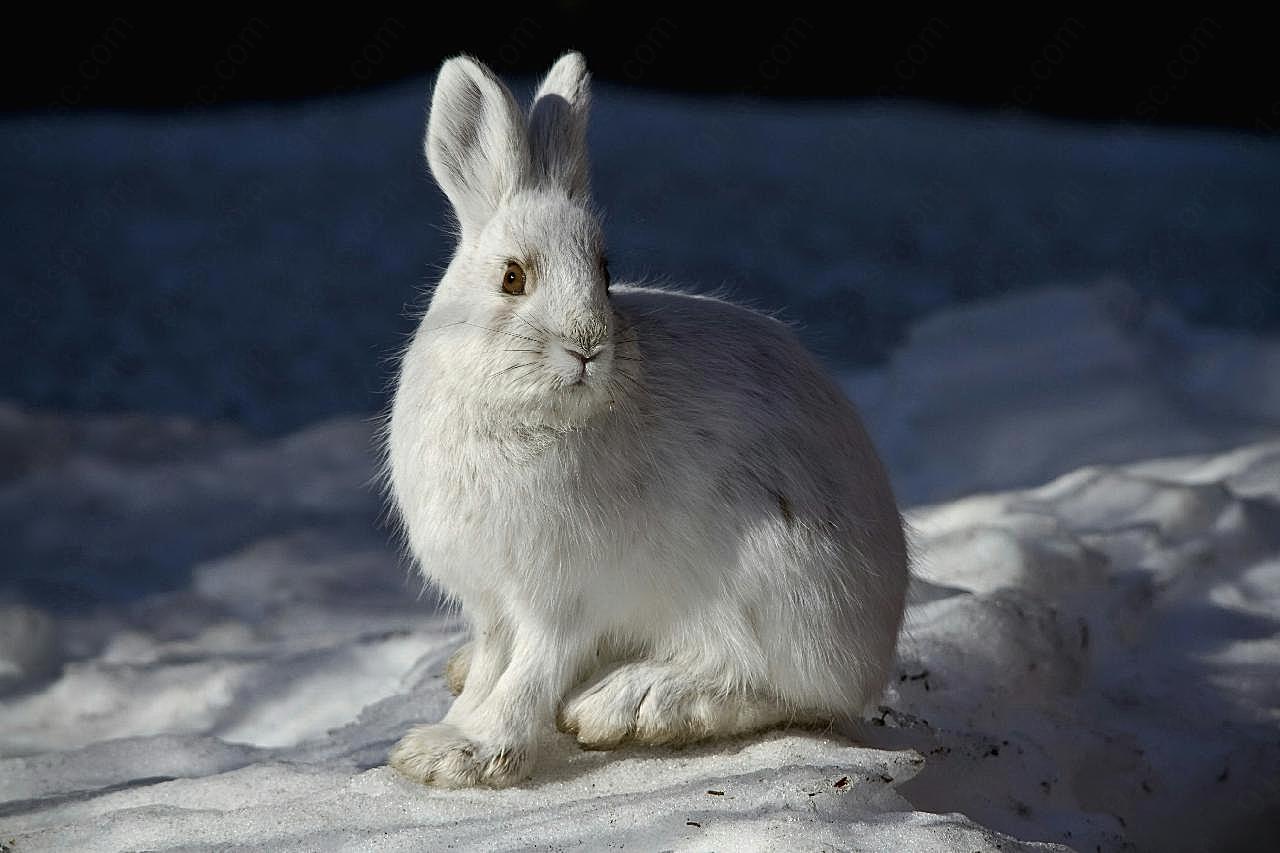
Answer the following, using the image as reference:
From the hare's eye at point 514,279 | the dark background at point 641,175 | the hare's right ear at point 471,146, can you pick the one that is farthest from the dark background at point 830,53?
the hare's eye at point 514,279

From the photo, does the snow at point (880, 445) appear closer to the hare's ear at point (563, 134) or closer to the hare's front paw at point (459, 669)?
the hare's front paw at point (459, 669)

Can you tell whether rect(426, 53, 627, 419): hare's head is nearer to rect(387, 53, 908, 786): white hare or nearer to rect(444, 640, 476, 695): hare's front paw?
rect(387, 53, 908, 786): white hare

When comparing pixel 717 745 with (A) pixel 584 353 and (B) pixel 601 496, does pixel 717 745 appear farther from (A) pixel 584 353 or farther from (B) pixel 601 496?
(A) pixel 584 353

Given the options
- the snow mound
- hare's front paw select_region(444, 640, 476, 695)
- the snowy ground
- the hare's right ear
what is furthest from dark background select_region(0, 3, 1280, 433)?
the hare's right ear

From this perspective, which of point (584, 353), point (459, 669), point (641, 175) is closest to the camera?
point (584, 353)

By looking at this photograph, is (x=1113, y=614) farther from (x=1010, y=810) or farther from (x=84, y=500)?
(x=84, y=500)

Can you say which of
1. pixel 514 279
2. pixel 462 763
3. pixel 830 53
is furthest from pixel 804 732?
pixel 830 53
